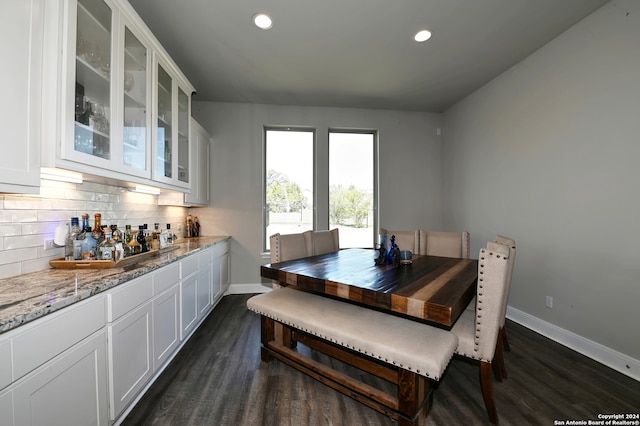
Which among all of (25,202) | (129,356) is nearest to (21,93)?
(25,202)

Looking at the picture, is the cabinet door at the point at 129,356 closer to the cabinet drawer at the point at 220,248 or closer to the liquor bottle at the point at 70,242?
the liquor bottle at the point at 70,242

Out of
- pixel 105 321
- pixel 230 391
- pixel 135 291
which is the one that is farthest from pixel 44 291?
pixel 230 391

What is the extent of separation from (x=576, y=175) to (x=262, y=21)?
10.3 ft

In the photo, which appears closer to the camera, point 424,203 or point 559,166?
point 559,166

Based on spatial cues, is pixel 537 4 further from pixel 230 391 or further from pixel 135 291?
pixel 230 391

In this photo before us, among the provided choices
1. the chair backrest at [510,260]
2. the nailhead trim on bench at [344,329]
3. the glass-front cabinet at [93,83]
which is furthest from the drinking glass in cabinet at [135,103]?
the chair backrest at [510,260]

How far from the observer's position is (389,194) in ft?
13.6

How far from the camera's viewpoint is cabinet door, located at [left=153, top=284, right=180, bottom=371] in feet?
5.81

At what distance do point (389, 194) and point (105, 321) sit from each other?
373 cm

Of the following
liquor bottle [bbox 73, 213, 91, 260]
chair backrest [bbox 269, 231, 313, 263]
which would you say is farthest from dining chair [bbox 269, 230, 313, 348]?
liquor bottle [bbox 73, 213, 91, 260]

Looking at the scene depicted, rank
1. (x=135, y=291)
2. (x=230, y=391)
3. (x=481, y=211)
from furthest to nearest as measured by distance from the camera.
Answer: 1. (x=481, y=211)
2. (x=230, y=391)
3. (x=135, y=291)

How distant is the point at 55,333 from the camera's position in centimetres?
102

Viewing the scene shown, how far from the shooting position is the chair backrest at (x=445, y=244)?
2609mm

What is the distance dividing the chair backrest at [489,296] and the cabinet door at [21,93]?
2.32 m
